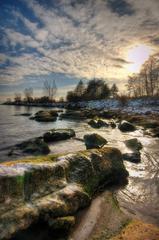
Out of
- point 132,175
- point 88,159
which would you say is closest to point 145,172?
point 132,175

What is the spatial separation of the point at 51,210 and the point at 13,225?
1044 mm

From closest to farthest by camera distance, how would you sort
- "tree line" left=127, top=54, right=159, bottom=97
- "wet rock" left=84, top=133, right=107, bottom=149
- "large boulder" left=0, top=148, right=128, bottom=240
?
1. "large boulder" left=0, top=148, right=128, bottom=240
2. "wet rock" left=84, top=133, right=107, bottom=149
3. "tree line" left=127, top=54, right=159, bottom=97

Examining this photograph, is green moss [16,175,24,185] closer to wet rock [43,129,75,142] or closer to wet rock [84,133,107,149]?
wet rock [84,133,107,149]

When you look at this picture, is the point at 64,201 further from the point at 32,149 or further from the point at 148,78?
the point at 148,78

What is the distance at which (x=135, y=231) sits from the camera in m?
5.32

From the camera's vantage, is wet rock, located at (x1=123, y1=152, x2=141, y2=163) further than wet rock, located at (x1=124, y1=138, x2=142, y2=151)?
No

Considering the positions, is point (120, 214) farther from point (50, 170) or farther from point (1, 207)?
point (1, 207)

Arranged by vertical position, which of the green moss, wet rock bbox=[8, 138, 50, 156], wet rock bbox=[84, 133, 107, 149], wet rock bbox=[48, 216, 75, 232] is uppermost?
the green moss

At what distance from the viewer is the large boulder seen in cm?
493

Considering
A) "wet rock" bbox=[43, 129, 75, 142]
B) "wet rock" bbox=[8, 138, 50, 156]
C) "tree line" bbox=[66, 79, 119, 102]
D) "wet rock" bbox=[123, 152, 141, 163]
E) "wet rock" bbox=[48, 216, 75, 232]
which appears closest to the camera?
"wet rock" bbox=[48, 216, 75, 232]

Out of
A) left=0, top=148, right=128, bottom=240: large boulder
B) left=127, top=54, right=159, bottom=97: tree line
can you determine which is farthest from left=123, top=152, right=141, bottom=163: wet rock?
left=127, top=54, right=159, bottom=97: tree line

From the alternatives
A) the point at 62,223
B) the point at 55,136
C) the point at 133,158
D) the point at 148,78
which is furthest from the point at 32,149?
the point at 148,78

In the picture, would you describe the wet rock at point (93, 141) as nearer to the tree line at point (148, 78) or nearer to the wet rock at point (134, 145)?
the wet rock at point (134, 145)

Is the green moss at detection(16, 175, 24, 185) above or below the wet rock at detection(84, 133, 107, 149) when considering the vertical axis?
above
